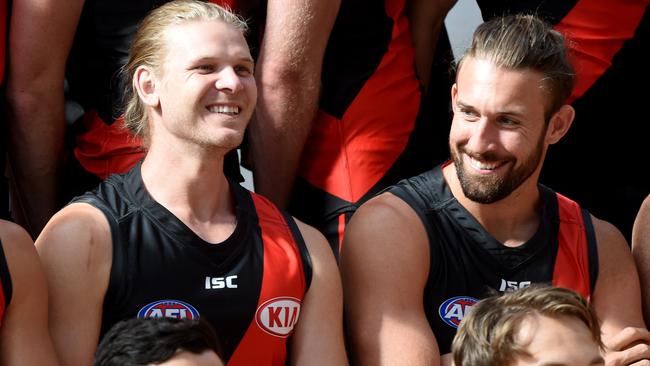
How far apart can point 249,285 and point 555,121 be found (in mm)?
933

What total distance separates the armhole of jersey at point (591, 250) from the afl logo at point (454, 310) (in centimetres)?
35

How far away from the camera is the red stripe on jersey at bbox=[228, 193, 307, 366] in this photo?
10.3 feet

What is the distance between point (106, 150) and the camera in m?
3.56

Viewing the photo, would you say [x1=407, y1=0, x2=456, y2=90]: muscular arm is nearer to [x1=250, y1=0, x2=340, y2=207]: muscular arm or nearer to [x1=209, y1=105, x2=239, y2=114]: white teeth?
[x1=250, y1=0, x2=340, y2=207]: muscular arm

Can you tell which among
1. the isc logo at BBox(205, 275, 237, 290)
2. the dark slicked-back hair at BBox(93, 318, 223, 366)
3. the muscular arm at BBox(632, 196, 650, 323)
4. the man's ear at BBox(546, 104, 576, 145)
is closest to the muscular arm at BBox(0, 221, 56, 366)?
the isc logo at BBox(205, 275, 237, 290)

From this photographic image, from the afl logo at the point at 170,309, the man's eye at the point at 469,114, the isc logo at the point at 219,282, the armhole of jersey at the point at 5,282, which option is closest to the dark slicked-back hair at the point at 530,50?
the man's eye at the point at 469,114

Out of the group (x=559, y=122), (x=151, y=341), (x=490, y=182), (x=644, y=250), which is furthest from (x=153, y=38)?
(x=644, y=250)

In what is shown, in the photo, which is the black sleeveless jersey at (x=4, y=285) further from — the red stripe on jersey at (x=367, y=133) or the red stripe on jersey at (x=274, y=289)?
the red stripe on jersey at (x=367, y=133)

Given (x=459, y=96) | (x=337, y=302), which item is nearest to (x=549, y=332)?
(x=337, y=302)

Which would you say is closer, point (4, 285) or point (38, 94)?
point (4, 285)

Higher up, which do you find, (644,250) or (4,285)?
(4,285)

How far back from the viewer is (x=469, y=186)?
11.1 feet

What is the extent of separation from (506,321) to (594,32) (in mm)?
1551

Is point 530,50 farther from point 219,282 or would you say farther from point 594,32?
point 219,282
